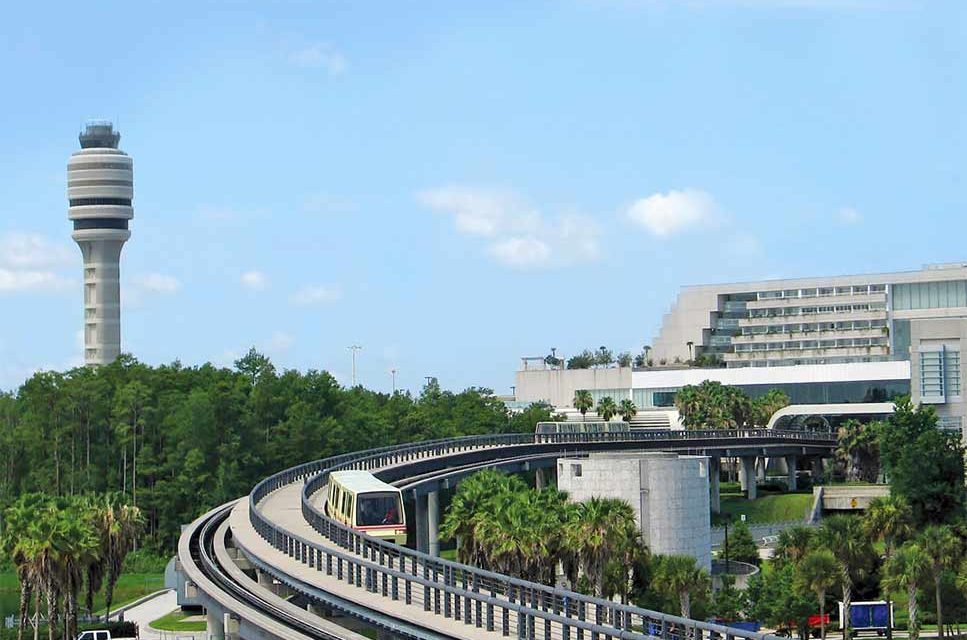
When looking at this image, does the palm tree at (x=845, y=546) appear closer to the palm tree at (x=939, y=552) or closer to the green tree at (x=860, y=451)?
the palm tree at (x=939, y=552)

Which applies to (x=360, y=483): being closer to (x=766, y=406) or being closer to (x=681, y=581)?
(x=681, y=581)

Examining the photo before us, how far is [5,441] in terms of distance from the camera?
147250 millimetres

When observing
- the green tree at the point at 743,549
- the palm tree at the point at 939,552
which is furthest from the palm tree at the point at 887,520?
the green tree at the point at 743,549

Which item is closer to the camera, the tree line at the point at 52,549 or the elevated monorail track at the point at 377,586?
the elevated monorail track at the point at 377,586

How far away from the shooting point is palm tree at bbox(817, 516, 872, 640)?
77125 mm

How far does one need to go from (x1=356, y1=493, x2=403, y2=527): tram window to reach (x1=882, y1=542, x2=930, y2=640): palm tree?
25656 millimetres

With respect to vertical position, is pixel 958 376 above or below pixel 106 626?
above

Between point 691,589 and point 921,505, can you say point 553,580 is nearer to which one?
point 691,589

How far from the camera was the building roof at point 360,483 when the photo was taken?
213 ft

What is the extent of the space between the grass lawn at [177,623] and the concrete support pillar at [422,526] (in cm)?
1585

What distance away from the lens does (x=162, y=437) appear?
5960 inches

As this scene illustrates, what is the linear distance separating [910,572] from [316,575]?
35.5m

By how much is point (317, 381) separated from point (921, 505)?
70.4 metres

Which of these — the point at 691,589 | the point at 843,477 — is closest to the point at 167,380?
the point at 843,477
